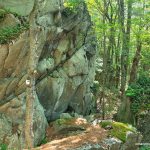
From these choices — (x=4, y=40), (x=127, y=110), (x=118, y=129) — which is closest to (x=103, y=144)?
(x=118, y=129)

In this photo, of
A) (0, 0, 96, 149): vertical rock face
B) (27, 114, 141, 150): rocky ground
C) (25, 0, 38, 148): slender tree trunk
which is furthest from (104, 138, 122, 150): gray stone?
(0, 0, 96, 149): vertical rock face

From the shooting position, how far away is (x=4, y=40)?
1217cm

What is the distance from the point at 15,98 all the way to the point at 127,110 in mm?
6773

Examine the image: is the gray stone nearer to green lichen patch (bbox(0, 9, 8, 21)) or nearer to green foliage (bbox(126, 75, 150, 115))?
green foliage (bbox(126, 75, 150, 115))

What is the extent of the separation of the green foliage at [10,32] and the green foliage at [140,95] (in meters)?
7.38

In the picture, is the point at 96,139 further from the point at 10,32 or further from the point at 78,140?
the point at 10,32

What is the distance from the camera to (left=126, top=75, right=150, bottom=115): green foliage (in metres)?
16.5

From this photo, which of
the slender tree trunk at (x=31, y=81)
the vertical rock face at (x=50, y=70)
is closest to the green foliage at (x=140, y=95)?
the vertical rock face at (x=50, y=70)

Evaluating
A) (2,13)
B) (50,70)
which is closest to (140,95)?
(50,70)

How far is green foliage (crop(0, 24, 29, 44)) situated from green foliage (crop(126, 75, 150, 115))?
7385 mm

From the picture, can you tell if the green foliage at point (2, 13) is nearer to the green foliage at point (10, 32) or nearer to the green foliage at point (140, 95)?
the green foliage at point (10, 32)

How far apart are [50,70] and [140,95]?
17.5 feet

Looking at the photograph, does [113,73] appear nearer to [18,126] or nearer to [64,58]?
[64,58]

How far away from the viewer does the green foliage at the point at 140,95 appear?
16.5 meters
